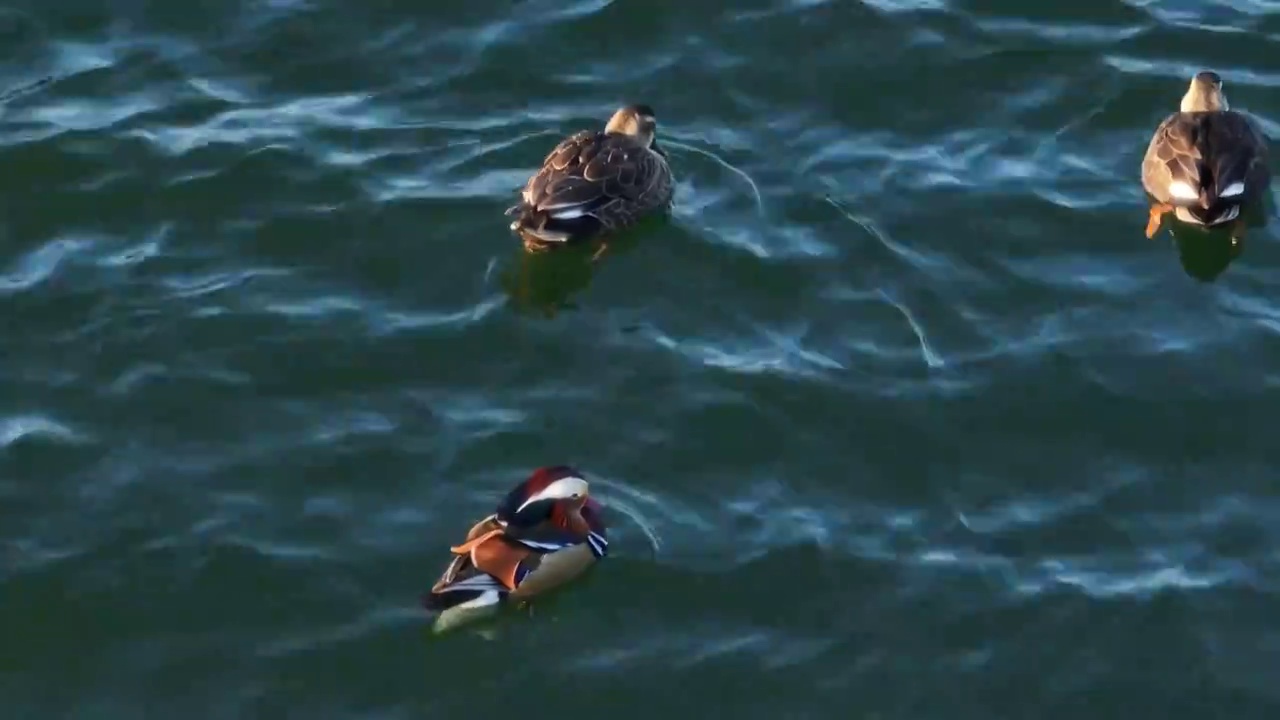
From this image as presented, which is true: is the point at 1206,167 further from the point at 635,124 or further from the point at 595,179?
the point at 595,179

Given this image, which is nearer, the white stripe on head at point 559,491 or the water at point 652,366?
the water at point 652,366

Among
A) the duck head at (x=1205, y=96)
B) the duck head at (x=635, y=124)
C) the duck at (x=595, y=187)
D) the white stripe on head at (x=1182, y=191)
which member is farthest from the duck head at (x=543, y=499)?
the duck head at (x=1205, y=96)

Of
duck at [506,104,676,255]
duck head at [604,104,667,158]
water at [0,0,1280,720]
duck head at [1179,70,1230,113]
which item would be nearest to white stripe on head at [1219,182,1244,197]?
water at [0,0,1280,720]

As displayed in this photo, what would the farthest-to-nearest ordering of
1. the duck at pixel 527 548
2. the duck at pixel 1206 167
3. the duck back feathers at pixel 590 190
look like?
the duck at pixel 1206 167
the duck back feathers at pixel 590 190
the duck at pixel 527 548

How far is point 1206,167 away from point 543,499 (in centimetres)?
722

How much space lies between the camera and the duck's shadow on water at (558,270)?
18031mm

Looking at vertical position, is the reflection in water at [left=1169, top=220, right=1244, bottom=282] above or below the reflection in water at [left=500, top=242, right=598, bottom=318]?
below

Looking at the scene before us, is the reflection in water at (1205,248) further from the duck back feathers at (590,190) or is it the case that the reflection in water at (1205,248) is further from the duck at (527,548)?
the duck at (527,548)

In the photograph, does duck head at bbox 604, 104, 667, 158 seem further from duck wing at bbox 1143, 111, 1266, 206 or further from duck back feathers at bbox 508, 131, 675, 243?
duck wing at bbox 1143, 111, 1266, 206

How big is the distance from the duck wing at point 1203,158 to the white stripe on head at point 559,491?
666 centimetres

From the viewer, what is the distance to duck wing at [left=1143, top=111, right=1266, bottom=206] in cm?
1884

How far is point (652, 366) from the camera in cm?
1705

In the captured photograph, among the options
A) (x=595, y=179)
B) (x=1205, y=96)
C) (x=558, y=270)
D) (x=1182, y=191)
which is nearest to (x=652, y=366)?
(x=558, y=270)

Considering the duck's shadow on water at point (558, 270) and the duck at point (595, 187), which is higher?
the duck at point (595, 187)
